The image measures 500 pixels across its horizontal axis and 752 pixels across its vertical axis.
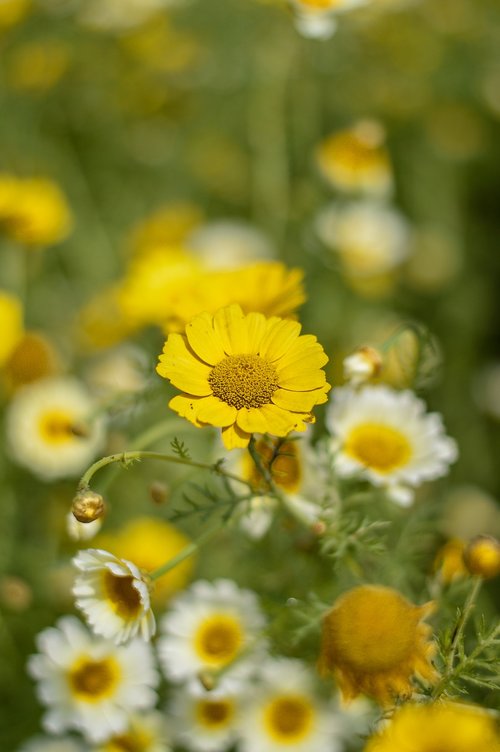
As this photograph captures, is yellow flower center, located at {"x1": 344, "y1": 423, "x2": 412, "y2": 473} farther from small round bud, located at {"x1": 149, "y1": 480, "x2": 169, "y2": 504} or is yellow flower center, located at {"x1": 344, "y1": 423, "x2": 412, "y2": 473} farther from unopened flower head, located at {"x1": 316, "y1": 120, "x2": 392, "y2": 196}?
unopened flower head, located at {"x1": 316, "y1": 120, "x2": 392, "y2": 196}

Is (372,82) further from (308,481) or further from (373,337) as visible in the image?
(308,481)

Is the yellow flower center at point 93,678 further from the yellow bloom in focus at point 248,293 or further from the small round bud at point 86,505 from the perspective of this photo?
the yellow bloom in focus at point 248,293

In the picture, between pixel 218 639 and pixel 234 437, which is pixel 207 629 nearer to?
pixel 218 639

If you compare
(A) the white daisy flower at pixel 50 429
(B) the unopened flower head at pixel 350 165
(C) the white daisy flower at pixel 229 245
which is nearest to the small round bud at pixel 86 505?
(A) the white daisy flower at pixel 50 429

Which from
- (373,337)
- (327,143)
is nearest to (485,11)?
(327,143)

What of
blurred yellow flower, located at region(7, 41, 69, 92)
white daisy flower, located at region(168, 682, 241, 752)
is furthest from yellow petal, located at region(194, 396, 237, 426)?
blurred yellow flower, located at region(7, 41, 69, 92)
